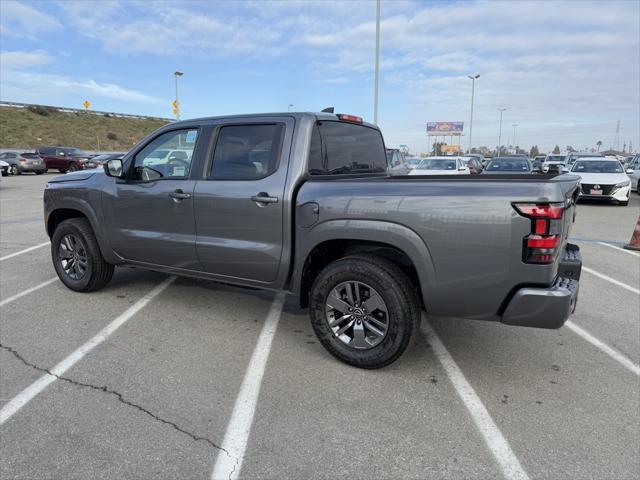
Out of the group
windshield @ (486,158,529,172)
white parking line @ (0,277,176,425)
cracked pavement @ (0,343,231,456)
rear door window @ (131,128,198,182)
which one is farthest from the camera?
windshield @ (486,158,529,172)

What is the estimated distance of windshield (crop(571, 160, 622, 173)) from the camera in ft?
49.5

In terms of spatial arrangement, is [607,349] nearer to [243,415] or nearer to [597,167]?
[243,415]

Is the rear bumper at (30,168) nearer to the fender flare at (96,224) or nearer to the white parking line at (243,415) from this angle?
the fender flare at (96,224)

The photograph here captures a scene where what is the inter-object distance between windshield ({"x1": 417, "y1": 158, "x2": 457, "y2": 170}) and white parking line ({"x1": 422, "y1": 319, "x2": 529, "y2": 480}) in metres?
14.1

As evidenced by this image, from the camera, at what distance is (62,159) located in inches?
1112

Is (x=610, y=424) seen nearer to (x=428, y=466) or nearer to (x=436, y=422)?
(x=436, y=422)

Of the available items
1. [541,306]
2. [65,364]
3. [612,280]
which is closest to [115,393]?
[65,364]

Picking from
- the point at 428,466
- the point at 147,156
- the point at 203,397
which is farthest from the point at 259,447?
the point at 147,156

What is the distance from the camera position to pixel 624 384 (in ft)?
10.4

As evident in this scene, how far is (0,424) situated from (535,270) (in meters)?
3.31

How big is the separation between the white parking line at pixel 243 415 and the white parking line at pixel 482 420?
1370 mm

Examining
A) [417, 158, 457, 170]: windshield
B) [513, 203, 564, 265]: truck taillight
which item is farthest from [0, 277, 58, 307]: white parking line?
[417, 158, 457, 170]: windshield

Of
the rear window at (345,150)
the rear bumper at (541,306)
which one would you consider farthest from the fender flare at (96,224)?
the rear bumper at (541,306)

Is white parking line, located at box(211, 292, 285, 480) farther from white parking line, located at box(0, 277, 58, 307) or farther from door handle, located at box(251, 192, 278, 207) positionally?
white parking line, located at box(0, 277, 58, 307)
